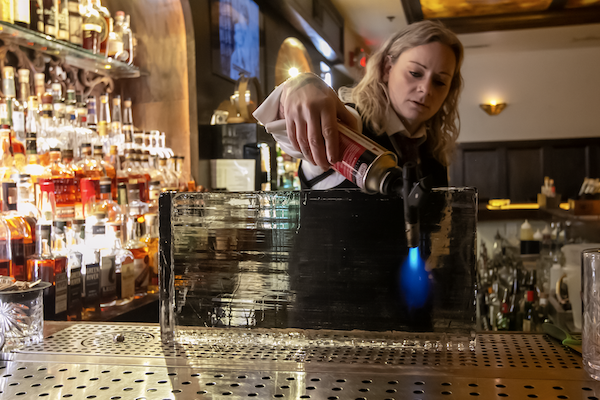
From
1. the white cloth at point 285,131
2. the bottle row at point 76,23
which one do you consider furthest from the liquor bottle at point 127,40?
the white cloth at point 285,131

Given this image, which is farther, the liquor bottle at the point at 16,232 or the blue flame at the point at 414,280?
the liquor bottle at the point at 16,232

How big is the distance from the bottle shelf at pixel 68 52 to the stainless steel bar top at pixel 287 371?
1.42m

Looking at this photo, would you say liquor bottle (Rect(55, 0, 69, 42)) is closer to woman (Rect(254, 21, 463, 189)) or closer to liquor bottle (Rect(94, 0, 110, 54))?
liquor bottle (Rect(94, 0, 110, 54))

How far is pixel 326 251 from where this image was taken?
0.73m

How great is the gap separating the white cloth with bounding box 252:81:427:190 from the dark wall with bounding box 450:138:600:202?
5.91 metres

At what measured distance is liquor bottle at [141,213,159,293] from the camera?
1.75 m

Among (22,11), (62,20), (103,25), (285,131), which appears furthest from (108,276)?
(103,25)

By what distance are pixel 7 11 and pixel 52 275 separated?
0.97m

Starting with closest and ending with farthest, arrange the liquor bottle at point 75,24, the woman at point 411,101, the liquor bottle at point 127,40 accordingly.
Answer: the woman at point 411,101 < the liquor bottle at point 75,24 < the liquor bottle at point 127,40

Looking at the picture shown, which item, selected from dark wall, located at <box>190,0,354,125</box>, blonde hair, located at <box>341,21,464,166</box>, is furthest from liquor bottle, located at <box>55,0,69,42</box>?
blonde hair, located at <box>341,21,464,166</box>

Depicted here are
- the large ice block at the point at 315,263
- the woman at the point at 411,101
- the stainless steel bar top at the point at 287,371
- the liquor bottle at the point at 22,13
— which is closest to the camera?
the stainless steel bar top at the point at 287,371

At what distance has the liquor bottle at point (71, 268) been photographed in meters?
1.38

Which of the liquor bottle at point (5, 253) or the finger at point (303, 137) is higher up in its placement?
the finger at point (303, 137)

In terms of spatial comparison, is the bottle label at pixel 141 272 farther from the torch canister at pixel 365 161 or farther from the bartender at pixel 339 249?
the torch canister at pixel 365 161
